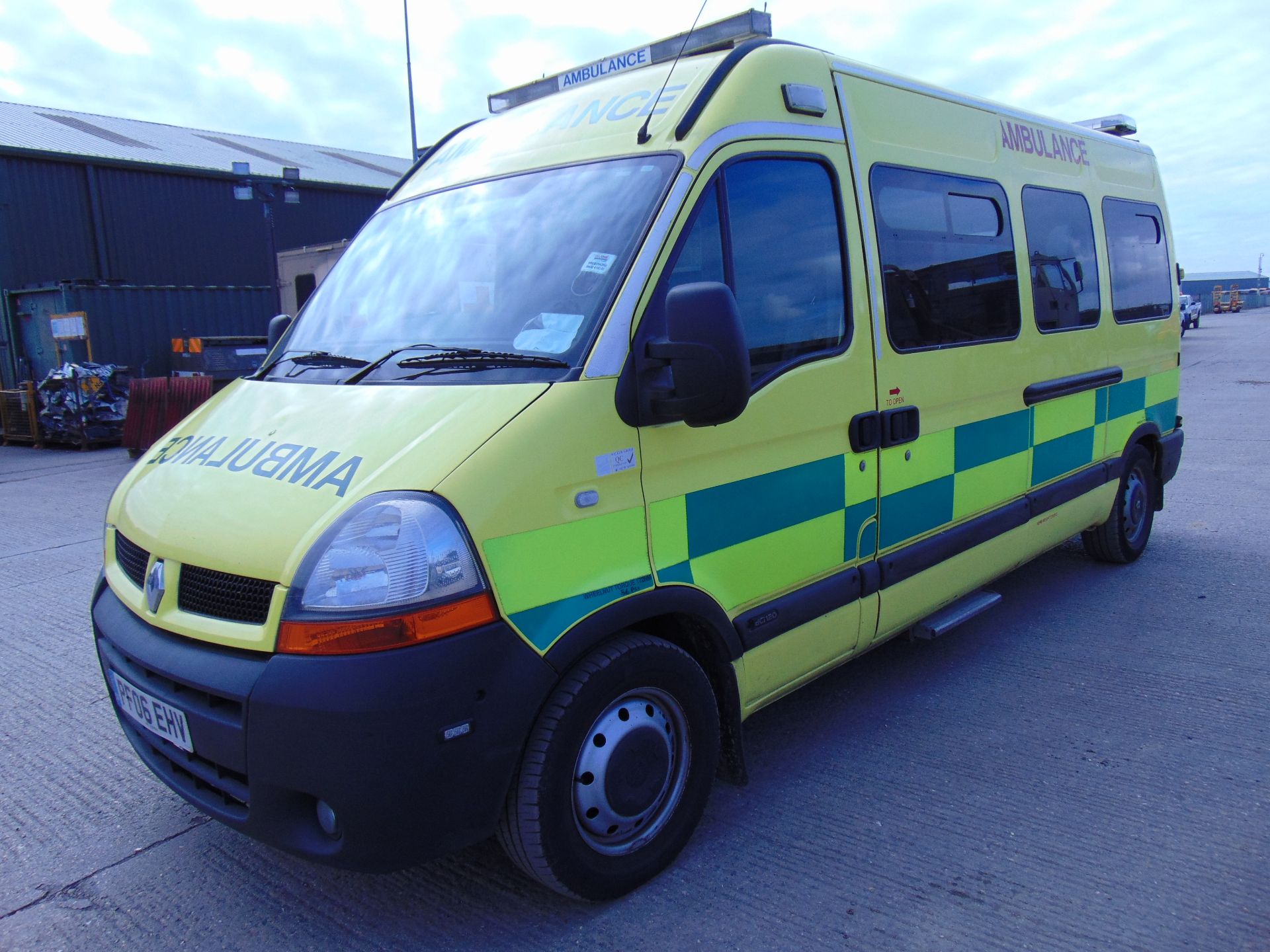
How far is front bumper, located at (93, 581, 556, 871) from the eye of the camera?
2111 mm

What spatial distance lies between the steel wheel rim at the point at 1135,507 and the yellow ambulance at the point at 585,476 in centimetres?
194

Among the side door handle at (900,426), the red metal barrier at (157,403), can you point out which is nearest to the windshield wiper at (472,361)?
the side door handle at (900,426)

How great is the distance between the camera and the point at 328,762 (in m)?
2.13

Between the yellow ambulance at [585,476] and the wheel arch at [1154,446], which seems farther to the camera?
the wheel arch at [1154,446]

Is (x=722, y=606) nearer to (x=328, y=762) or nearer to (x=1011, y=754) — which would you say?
(x=328, y=762)

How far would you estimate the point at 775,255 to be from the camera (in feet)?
9.80

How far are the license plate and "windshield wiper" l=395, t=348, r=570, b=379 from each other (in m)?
1.08

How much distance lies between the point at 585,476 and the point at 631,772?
84cm

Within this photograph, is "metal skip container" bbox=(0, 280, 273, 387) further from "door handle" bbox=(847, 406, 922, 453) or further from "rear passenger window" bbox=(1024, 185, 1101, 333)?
"door handle" bbox=(847, 406, 922, 453)

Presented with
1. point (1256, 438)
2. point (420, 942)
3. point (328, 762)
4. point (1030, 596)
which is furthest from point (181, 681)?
point (1256, 438)

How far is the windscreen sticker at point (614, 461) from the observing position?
7.99ft

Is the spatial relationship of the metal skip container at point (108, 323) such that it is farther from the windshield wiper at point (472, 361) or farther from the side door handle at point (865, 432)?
the side door handle at point (865, 432)

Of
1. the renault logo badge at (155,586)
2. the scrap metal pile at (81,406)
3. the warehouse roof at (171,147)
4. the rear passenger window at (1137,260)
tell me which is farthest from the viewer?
the warehouse roof at (171,147)

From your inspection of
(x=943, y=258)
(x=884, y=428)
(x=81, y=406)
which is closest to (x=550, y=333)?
(x=884, y=428)
